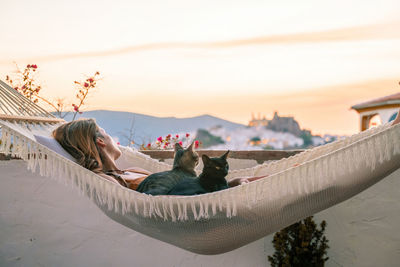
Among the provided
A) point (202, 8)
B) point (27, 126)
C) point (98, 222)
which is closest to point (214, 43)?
point (202, 8)

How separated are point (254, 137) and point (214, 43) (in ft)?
9.15

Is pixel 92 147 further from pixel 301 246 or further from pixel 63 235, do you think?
pixel 301 246

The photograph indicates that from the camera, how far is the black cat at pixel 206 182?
62.2 inches

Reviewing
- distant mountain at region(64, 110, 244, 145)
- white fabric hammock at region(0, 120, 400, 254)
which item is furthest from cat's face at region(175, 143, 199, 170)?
distant mountain at region(64, 110, 244, 145)

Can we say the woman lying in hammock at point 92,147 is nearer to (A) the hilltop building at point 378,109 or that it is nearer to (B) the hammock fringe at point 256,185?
(B) the hammock fringe at point 256,185

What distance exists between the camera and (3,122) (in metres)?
1.74

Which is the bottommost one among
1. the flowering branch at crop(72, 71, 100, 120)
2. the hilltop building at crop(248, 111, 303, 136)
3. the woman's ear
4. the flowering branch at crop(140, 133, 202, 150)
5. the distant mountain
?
the hilltop building at crop(248, 111, 303, 136)

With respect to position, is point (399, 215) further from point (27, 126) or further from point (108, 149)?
point (27, 126)

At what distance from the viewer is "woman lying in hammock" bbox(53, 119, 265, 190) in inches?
72.4

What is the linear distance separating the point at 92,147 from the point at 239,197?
758mm

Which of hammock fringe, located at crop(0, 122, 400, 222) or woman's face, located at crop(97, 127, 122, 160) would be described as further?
woman's face, located at crop(97, 127, 122, 160)

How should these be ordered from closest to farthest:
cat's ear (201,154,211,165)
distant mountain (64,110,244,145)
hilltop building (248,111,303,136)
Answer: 1. cat's ear (201,154,211,165)
2. distant mountain (64,110,244,145)
3. hilltop building (248,111,303,136)

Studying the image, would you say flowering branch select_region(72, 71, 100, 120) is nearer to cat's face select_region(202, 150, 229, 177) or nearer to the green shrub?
the green shrub

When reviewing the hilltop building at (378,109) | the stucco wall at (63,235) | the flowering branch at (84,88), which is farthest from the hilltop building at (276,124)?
the stucco wall at (63,235)
